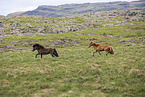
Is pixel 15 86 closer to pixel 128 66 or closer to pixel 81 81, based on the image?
pixel 81 81

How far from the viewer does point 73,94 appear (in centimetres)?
920

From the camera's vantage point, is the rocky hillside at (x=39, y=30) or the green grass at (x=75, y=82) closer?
the green grass at (x=75, y=82)

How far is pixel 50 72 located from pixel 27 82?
2886 mm

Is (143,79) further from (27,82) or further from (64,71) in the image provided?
(27,82)

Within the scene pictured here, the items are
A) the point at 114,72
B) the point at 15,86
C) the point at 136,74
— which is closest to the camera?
the point at 15,86

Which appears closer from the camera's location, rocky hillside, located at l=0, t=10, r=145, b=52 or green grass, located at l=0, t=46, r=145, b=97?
green grass, located at l=0, t=46, r=145, b=97

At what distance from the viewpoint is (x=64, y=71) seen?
14234 millimetres

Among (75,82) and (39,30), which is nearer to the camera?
(75,82)

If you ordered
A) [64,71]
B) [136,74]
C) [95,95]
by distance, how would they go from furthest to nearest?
[64,71] < [136,74] < [95,95]

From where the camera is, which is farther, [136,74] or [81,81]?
[136,74]

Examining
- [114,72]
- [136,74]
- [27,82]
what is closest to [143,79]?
[136,74]

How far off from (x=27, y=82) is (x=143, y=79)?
928 centimetres

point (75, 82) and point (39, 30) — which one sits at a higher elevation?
Answer: point (39, 30)

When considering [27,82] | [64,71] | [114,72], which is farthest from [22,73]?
[114,72]
